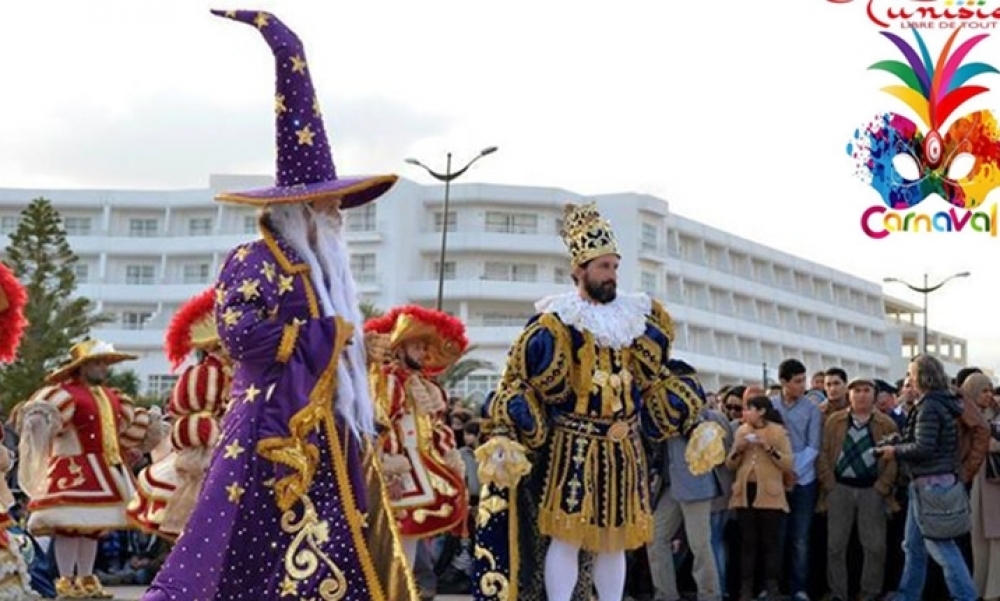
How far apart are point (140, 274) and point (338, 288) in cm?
7213

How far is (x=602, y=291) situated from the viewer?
7.53 metres

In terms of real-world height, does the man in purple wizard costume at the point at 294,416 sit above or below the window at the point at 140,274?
below

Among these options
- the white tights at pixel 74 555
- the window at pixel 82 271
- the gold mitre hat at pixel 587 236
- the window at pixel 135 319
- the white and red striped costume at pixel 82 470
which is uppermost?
the window at pixel 82 271

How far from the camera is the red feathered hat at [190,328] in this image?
920cm

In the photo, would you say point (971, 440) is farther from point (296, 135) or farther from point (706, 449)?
point (296, 135)

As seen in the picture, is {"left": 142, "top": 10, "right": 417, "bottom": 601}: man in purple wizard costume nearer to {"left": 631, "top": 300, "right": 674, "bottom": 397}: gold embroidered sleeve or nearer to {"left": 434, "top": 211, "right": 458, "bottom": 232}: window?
{"left": 631, "top": 300, "right": 674, "bottom": 397}: gold embroidered sleeve

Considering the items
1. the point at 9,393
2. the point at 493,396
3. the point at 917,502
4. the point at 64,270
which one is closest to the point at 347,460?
the point at 493,396

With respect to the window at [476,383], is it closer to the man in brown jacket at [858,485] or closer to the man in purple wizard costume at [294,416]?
the man in brown jacket at [858,485]

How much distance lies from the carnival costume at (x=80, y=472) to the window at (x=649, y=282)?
65.1m

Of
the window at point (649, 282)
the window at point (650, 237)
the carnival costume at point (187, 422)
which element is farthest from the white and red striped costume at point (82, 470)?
the window at point (650, 237)

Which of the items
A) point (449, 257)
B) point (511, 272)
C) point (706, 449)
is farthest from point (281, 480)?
point (511, 272)

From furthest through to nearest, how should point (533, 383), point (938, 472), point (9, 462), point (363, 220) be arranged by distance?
point (363, 220) < point (938, 472) < point (9, 462) < point (533, 383)

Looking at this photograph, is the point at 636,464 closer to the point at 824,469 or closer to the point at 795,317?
the point at 824,469

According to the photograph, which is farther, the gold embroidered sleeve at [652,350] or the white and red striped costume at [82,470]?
the white and red striped costume at [82,470]
